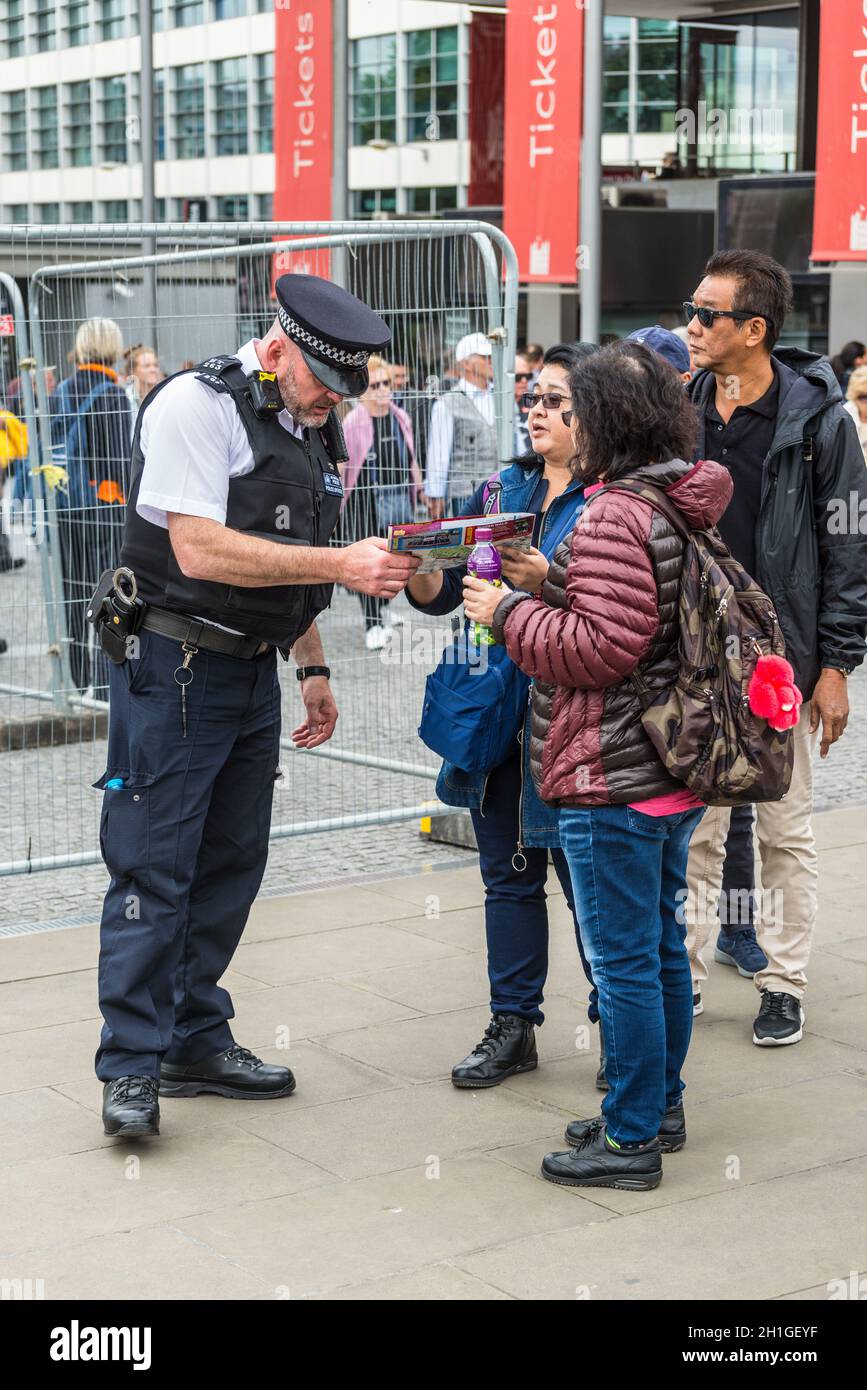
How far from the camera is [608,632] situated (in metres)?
3.52

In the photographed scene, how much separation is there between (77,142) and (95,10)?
16.8ft

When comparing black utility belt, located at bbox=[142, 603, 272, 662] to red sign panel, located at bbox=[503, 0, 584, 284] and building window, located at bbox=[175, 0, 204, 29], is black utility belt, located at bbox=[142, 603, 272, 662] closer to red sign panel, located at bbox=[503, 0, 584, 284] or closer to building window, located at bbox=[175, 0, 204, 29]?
red sign panel, located at bbox=[503, 0, 584, 284]

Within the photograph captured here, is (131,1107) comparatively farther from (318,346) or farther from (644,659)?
(318,346)

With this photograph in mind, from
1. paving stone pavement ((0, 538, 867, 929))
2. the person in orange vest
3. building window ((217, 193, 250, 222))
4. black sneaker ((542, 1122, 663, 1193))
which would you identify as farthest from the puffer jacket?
building window ((217, 193, 250, 222))

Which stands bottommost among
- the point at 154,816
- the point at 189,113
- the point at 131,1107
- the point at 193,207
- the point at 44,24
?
the point at 131,1107

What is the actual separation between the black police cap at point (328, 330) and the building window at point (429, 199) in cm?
4752

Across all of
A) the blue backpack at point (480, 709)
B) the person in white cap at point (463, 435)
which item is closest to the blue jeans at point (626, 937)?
the blue backpack at point (480, 709)

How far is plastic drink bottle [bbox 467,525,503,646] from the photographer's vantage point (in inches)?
147

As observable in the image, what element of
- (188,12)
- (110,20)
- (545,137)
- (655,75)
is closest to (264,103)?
(188,12)

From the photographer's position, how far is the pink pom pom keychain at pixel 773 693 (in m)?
3.74

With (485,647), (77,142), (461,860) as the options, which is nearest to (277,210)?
(461,860)

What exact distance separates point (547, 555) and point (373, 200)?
50.9m

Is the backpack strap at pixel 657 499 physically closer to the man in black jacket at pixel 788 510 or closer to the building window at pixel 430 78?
→ the man in black jacket at pixel 788 510

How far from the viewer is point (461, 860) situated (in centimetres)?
679
